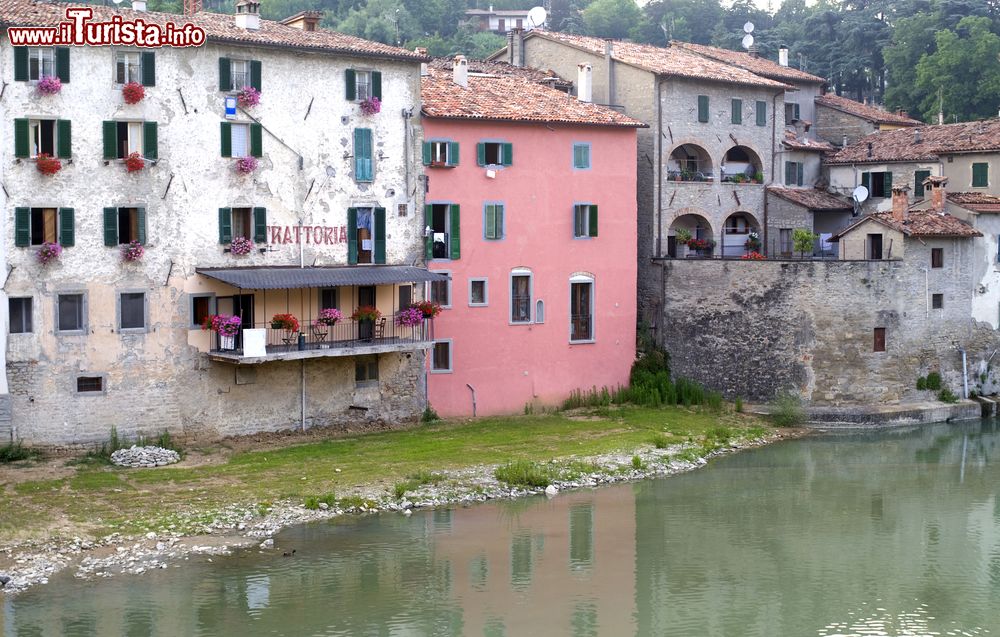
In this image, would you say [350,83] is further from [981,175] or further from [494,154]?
[981,175]

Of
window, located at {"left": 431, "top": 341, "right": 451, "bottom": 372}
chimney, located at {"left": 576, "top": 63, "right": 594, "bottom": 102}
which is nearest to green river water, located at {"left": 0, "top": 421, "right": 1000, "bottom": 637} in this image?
window, located at {"left": 431, "top": 341, "right": 451, "bottom": 372}

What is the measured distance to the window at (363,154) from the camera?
3356cm

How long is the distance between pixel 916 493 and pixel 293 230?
1543cm

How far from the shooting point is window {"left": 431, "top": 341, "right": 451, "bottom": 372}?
35.3 meters

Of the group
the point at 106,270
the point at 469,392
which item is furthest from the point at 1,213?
the point at 469,392

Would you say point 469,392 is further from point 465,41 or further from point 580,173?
point 465,41

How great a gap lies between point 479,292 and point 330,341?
15.7ft

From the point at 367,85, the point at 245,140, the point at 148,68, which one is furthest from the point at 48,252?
the point at 367,85

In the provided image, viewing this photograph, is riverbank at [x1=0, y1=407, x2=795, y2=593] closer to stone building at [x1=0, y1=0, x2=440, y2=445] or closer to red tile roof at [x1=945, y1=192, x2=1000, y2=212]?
stone building at [x1=0, y1=0, x2=440, y2=445]

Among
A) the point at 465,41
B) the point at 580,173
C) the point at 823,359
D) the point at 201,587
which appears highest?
the point at 465,41

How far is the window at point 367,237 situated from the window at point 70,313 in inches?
258

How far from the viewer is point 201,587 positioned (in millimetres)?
23422

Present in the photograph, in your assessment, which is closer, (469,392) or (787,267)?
(469,392)

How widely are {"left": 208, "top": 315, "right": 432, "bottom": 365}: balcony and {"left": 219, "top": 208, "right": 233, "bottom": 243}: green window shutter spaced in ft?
6.77
